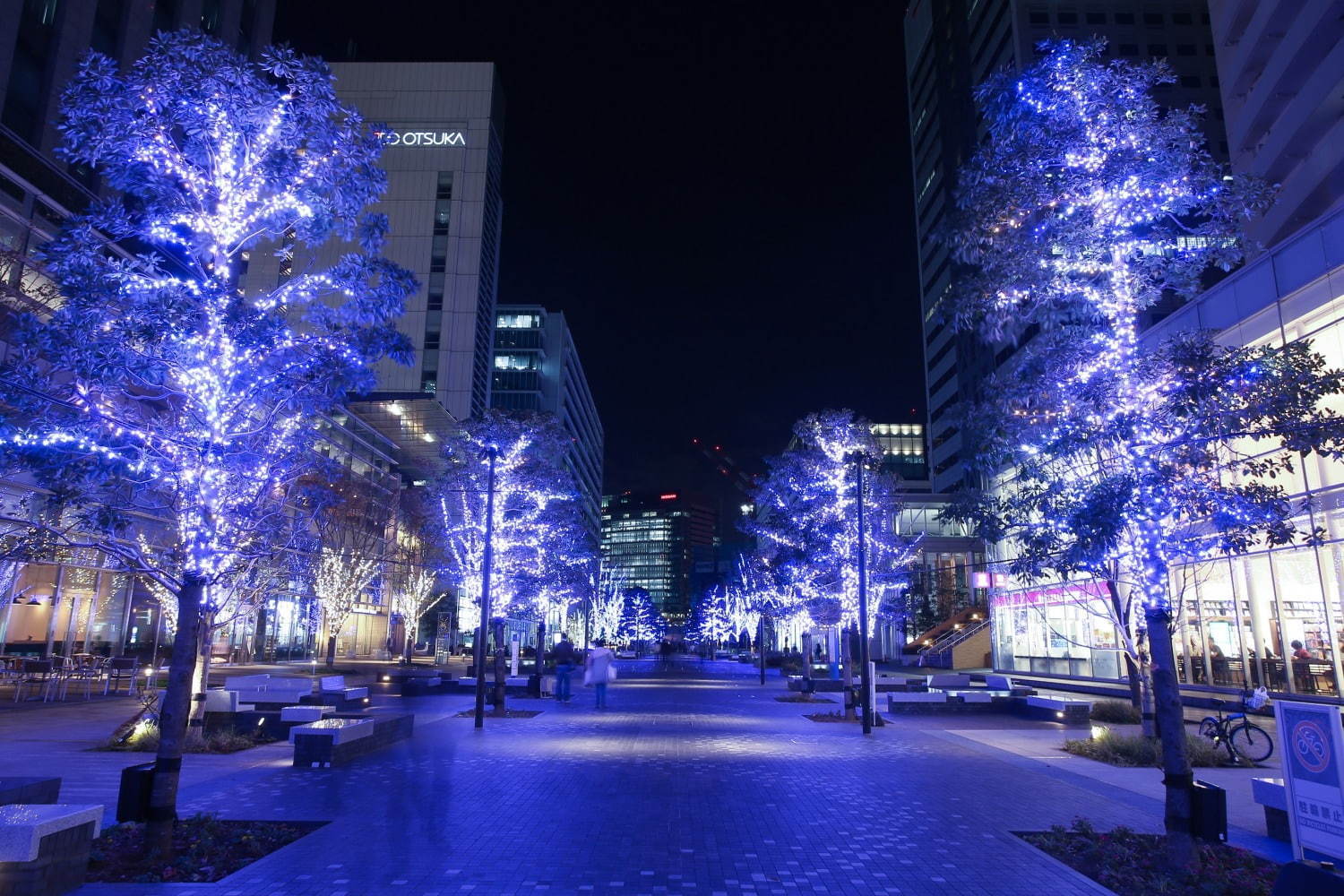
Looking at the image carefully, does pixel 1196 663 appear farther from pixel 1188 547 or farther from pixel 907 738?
pixel 1188 547

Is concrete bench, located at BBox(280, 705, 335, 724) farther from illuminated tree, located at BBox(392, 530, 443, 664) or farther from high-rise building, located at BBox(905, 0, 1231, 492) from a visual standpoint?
high-rise building, located at BBox(905, 0, 1231, 492)

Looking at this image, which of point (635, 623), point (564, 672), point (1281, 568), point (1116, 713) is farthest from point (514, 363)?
point (1116, 713)

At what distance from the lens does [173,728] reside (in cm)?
834

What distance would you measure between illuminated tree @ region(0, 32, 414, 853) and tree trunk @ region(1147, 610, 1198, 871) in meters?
8.70

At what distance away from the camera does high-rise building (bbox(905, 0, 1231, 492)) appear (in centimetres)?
6875

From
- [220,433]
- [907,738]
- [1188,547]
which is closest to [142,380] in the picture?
[220,433]

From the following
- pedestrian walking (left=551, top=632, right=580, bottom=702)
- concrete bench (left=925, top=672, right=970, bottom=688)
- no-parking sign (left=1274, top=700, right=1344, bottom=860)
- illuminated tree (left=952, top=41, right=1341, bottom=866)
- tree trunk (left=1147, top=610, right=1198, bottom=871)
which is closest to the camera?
no-parking sign (left=1274, top=700, right=1344, bottom=860)

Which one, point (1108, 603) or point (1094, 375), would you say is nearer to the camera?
point (1094, 375)

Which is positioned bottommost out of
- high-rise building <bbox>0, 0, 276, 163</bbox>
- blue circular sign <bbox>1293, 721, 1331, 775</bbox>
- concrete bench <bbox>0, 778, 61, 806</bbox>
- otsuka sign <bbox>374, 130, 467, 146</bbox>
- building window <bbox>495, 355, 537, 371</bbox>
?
concrete bench <bbox>0, 778, 61, 806</bbox>

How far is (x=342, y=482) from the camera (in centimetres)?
3709

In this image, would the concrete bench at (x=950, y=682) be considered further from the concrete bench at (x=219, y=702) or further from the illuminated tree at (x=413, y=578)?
the illuminated tree at (x=413, y=578)

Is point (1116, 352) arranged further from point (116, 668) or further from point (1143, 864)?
point (116, 668)

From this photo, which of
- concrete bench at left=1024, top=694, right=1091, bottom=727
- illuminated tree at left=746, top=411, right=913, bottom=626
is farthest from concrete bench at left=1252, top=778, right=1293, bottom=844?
illuminated tree at left=746, top=411, right=913, bottom=626

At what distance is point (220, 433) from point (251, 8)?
48061 mm
